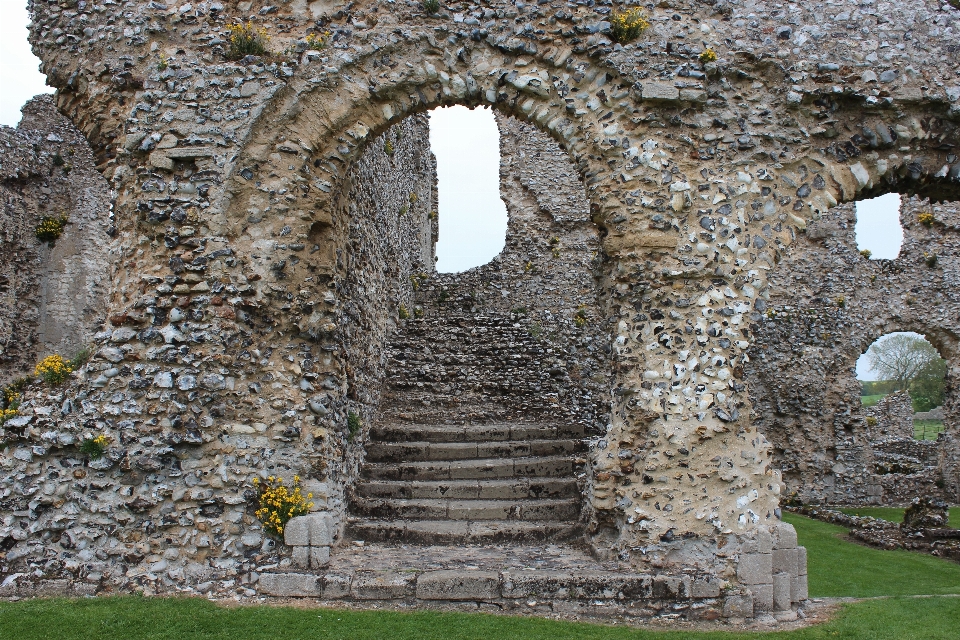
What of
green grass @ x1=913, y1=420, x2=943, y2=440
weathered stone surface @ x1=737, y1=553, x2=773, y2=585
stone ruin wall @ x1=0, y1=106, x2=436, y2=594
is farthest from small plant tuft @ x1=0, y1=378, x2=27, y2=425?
green grass @ x1=913, y1=420, x2=943, y2=440

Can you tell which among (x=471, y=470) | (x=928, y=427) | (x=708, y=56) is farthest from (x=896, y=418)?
(x=708, y=56)

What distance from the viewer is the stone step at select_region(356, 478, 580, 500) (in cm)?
753

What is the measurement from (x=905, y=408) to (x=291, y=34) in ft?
82.7

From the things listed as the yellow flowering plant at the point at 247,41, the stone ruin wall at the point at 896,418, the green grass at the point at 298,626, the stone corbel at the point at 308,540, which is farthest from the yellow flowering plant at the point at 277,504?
the stone ruin wall at the point at 896,418

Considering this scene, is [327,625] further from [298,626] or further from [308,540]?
[308,540]

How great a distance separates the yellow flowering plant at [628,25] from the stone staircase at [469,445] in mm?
4725

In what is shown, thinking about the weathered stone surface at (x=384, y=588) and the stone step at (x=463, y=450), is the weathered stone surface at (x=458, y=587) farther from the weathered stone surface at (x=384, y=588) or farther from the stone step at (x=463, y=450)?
the stone step at (x=463, y=450)

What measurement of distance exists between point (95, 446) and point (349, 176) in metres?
A: 3.53

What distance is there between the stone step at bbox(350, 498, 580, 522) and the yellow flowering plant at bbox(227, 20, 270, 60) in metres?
4.82

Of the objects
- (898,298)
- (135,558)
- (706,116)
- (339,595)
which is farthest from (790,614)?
(898,298)

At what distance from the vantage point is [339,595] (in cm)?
561

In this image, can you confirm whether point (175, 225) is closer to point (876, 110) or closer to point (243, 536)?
point (243, 536)

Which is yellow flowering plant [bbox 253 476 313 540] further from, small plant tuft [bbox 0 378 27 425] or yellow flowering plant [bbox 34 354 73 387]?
small plant tuft [bbox 0 378 27 425]

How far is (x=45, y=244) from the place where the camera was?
1294cm
